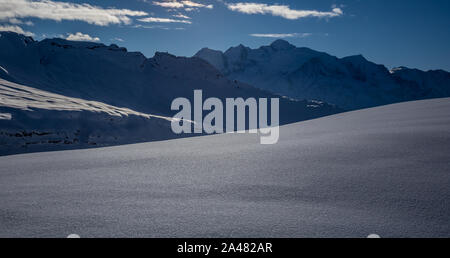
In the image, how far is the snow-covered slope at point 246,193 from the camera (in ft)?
5.97

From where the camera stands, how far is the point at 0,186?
281cm

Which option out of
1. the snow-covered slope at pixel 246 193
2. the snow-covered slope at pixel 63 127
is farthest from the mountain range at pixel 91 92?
the snow-covered slope at pixel 246 193

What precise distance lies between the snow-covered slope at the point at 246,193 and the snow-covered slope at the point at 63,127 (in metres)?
16.5

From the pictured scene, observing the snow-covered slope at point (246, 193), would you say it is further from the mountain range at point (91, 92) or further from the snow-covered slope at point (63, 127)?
the mountain range at point (91, 92)

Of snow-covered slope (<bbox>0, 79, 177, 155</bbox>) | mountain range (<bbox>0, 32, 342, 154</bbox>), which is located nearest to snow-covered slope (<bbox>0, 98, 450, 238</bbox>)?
snow-covered slope (<bbox>0, 79, 177, 155</bbox>)

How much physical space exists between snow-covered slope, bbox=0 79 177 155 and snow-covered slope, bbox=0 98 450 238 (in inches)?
650

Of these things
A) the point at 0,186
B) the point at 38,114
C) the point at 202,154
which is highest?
the point at 38,114

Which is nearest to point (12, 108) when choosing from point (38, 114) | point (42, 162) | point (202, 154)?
point (38, 114)

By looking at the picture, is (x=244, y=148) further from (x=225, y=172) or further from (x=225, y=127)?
(x=225, y=127)

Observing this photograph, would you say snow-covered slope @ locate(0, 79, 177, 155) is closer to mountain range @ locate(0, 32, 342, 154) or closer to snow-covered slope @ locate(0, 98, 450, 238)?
mountain range @ locate(0, 32, 342, 154)

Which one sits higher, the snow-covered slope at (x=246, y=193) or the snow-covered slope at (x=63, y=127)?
the snow-covered slope at (x=63, y=127)

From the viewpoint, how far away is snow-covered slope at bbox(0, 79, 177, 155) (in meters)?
17.8

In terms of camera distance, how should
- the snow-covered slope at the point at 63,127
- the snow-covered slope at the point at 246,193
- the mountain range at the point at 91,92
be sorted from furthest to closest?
the mountain range at the point at 91,92 → the snow-covered slope at the point at 63,127 → the snow-covered slope at the point at 246,193

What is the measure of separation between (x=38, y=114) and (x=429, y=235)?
23.6 meters
